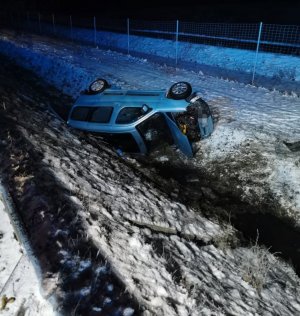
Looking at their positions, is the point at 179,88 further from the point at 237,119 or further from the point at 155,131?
the point at 237,119

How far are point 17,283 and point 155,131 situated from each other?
5.38 metres

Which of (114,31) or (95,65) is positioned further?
(114,31)

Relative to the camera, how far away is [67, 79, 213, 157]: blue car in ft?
24.9

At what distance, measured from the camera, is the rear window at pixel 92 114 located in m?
8.15

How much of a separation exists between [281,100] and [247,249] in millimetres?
7197

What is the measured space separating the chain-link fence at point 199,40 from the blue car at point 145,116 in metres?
6.13

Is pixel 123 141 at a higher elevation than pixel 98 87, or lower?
lower

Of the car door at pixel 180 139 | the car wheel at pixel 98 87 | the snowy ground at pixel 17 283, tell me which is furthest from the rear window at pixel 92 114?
the snowy ground at pixel 17 283

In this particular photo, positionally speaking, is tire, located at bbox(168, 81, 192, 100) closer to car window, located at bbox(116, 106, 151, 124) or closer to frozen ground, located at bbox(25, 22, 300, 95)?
car window, located at bbox(116, 106, 151, 124)

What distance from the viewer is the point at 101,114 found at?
27.1 ft

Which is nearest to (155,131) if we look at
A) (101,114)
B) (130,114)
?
(130,114)

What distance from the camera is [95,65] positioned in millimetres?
16391

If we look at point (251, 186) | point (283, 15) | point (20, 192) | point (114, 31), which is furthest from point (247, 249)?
point (114, 31)

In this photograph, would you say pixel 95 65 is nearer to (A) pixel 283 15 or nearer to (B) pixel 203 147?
(B) pixel 203 147
